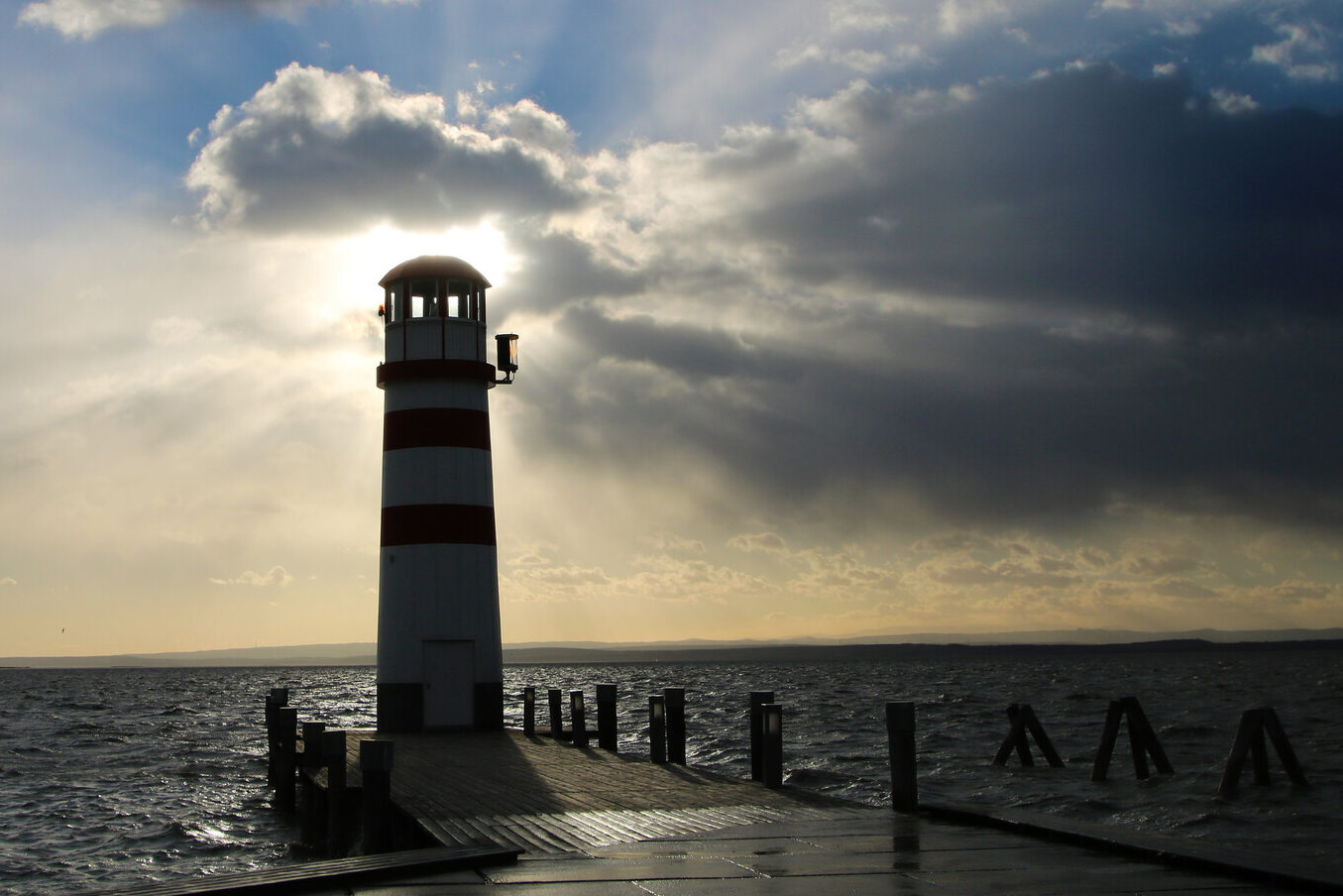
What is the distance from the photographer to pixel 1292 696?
65.5 metres

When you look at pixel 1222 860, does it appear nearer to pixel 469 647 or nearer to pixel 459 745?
pixel 459 745

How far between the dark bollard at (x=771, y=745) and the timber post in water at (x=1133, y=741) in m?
14.3

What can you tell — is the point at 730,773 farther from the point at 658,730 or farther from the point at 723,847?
the point at 723,847

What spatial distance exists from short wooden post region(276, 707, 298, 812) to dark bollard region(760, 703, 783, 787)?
9.29 m

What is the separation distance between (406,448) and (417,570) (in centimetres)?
215

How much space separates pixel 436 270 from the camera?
74.0 ft

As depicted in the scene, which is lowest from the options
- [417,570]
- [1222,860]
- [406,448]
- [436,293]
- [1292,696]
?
[1292,696]

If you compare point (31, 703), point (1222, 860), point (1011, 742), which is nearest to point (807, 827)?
point (1222, 860)

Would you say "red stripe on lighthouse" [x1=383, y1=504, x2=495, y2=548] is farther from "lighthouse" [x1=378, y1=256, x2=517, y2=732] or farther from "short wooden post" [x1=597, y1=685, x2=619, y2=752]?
"short wooden post" [x1=597, y1=685, x2=619, y2=752]

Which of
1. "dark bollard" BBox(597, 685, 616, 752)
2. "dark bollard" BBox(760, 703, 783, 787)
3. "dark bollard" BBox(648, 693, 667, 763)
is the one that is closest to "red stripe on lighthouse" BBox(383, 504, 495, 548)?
"dark bollard" BBox(597, 685, 616, 752)

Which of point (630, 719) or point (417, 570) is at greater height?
point (417, 570)

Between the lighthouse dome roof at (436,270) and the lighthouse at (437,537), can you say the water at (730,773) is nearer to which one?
the lighthouse at (437,537)

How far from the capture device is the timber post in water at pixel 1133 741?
87.7 ft

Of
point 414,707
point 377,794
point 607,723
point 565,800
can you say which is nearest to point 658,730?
point 607,723
